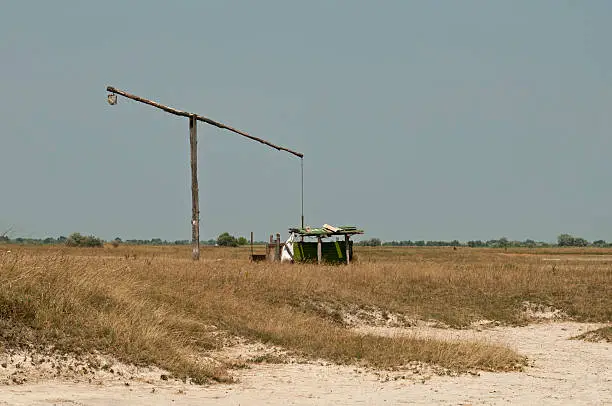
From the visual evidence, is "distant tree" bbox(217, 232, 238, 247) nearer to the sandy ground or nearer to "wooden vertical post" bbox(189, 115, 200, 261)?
"wooden vertical post" bbox(189, 115, 200, 261)

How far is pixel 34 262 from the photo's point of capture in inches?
728

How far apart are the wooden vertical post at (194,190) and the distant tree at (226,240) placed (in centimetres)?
9017

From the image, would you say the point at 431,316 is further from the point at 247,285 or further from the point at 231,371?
the point at 231,371

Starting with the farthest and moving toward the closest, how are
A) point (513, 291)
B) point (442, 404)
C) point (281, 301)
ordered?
1. point (513, 291)
2. point (281, 301)
3. point (442, 404)

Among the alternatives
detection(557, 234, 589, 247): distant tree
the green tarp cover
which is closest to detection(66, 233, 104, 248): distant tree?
the green tarp cover

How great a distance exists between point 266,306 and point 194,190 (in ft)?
37.7

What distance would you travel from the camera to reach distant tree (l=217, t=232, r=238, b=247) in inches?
4937

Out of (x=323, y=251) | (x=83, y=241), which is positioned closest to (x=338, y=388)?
(x=323, y=251)

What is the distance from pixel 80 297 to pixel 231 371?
12.6 feet

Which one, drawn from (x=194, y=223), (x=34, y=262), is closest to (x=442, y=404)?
(x=34, y=262)

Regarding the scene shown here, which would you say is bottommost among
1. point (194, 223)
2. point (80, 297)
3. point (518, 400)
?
point (518, 400)

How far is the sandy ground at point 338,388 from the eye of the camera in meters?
12.9

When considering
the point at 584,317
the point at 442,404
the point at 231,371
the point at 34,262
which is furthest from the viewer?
the point at 584,317

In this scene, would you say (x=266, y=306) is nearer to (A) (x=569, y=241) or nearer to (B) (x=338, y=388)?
(B) (x=338, y=388)
